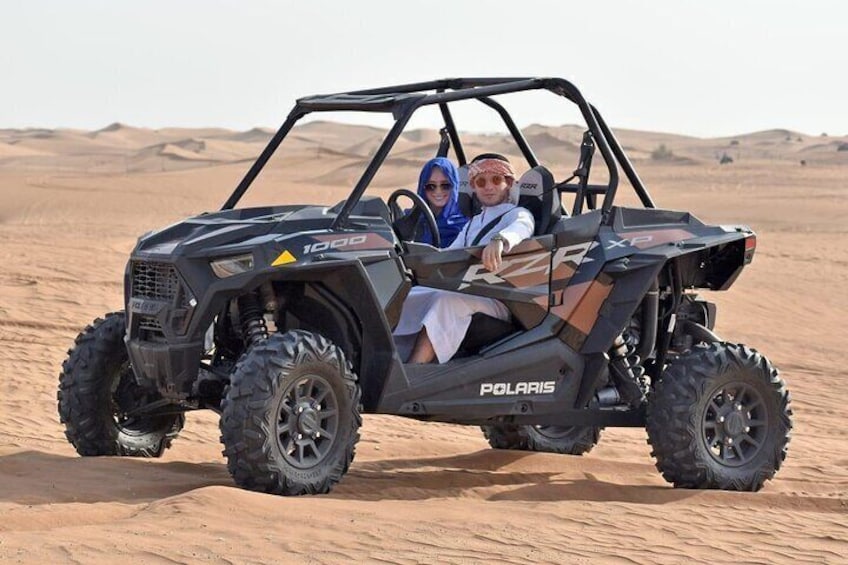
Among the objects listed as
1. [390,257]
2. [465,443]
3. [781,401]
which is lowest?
[465,443]

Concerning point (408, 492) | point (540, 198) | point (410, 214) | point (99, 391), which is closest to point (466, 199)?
point (410, 214)

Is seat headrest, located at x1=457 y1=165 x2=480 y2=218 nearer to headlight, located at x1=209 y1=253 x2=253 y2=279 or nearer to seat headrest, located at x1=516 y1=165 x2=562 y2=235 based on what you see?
seat headrest, located at x1=516 y1=165 x2=562 y2=235

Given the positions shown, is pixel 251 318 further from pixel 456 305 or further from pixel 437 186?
pixel 437 186

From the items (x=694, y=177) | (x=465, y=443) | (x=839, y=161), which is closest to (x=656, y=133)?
(x=839, y=161)

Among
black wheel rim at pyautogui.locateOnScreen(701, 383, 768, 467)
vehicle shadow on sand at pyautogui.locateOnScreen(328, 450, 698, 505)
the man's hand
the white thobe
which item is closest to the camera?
the man's hand

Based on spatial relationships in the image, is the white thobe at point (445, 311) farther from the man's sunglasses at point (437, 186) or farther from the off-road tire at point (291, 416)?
the man's sunglasses at point (437, 186)

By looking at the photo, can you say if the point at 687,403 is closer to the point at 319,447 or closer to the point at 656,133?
the point at 319,447

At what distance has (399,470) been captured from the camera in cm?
958

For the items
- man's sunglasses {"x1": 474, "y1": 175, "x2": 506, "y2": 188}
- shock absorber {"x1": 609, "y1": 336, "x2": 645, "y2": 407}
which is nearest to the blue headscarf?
man's sunglasses {"x1": 474, "y1": 175, "x2": 506, "y2": 188}

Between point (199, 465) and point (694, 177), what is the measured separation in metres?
39.6

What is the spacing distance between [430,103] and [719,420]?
2.31 metres

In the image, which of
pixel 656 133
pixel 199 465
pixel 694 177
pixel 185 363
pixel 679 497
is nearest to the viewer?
pixel 185 363

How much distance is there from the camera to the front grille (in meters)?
7.89

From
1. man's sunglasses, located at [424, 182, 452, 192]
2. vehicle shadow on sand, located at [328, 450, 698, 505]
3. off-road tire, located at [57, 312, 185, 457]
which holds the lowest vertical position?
vehicle shadow on sand, located at [328, 450, 698, 505]
